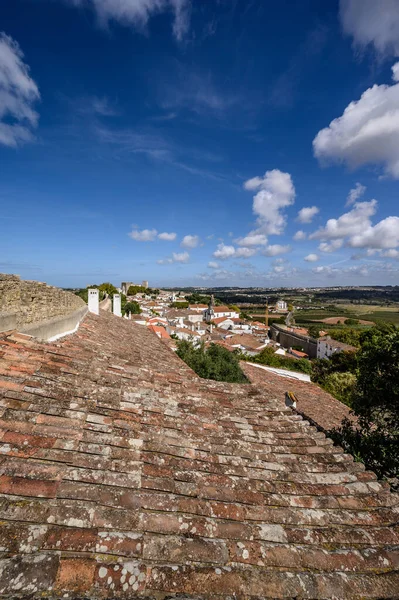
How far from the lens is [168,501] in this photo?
238 cm

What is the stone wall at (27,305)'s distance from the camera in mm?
4727

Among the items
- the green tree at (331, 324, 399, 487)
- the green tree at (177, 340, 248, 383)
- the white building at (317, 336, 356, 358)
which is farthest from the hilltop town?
the green tree at (331, 324, 399, 487)

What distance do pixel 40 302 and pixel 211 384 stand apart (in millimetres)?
3887

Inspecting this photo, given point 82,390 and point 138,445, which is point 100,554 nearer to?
point 138,445

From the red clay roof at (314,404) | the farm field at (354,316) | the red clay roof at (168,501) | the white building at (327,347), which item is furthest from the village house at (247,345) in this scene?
the farm field at (354,316)

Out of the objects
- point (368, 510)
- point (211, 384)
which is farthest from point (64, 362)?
point (368, 510)

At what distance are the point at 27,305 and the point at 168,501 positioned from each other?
4.51 m

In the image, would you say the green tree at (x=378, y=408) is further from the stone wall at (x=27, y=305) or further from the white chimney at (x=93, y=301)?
the white chimney at (x=93, y=301)

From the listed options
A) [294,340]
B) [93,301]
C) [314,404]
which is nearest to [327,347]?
[294,340]

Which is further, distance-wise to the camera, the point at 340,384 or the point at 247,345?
the point at 247,345

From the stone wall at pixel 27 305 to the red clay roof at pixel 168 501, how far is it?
1.08 meters

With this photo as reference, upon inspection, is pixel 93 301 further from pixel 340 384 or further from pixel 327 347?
pixel 327 347

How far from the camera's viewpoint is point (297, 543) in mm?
2320

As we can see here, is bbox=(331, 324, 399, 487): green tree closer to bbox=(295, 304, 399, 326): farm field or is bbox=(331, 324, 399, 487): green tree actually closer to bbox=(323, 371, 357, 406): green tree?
bbox=(323, 371, 357, 406): green tree
